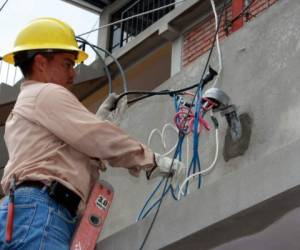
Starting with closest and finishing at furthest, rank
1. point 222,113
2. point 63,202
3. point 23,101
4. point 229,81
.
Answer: point 63,202
point 23,101
point 222,113
point 229,81

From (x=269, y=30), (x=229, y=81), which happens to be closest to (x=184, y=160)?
(x=229, y=81)

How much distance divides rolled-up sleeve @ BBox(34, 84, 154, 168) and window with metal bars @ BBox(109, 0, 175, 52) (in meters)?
8.07

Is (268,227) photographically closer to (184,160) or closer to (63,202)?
(63,202)

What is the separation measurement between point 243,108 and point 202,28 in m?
4.27

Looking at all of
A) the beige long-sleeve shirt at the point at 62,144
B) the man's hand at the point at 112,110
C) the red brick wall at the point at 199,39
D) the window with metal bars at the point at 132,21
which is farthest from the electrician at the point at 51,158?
the window with metal bars at the point at 132,21

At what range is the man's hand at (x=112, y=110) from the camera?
18.0 feet

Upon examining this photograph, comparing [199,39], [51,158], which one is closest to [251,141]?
[51,158]

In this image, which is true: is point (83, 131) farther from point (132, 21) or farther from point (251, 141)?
point (132, 21)

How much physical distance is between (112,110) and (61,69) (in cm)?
104

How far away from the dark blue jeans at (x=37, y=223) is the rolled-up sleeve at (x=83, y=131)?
34cm

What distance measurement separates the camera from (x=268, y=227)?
14.6ft

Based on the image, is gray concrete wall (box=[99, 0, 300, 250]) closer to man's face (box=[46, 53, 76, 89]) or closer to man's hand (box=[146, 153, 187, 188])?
man's hand (box=[146, 153, 187, 188])

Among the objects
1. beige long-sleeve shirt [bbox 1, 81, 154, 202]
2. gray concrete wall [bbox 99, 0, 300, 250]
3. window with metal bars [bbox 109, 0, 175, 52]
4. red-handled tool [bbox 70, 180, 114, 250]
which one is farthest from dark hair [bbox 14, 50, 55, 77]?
window with metal bars [bbox 109, 0, 175, 52]

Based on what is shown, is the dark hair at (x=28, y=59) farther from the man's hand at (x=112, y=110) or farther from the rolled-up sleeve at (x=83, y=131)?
the man's hand at (x=112, y=110)
